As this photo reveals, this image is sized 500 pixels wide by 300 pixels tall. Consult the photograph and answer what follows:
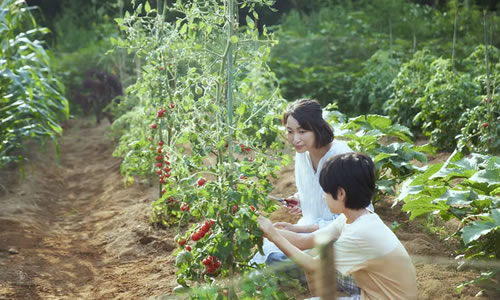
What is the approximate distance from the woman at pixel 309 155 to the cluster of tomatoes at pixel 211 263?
51 centimetres

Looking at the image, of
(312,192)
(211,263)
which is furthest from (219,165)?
(312,192)

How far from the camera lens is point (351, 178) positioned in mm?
2383

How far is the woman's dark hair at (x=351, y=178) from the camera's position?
2.39m

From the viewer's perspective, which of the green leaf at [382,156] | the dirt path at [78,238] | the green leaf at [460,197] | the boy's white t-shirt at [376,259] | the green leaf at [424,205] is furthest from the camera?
the green leaf at [382,156]

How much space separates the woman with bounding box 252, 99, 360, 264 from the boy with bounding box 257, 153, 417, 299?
0.63 meters

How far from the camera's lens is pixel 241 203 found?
7.99 ft

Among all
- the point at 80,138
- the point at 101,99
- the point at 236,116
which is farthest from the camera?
the point at 101,99

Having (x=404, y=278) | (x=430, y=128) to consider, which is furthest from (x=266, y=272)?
(x=430, y=128)

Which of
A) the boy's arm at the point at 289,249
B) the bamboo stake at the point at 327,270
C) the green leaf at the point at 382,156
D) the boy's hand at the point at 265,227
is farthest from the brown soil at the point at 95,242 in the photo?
the bamboo stake at the point at 327,270

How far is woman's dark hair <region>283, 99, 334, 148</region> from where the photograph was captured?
3.11 metres

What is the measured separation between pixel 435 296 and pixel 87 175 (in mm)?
4871

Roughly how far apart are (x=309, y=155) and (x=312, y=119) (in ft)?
0.92

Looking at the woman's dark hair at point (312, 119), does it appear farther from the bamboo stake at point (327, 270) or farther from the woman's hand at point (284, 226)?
the bamboo stake at point (327, 270)

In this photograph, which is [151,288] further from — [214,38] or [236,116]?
[214,38]
